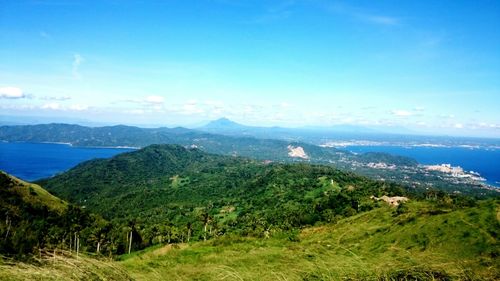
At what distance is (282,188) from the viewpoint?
412 ft

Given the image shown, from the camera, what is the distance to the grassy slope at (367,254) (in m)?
3.65

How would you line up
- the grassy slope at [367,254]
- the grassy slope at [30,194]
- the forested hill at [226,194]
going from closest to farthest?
the grassy slope at [367,254] < the grassy slope at [30,194] < the forested hill at [226,194]

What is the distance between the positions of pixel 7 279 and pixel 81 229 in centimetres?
6886

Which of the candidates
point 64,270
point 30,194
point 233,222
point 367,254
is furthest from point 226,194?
point 64,270

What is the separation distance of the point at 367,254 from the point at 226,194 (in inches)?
5444

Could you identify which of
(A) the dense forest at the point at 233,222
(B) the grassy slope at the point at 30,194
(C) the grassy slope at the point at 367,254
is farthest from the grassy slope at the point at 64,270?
(B) the grassy slope at the point at 30,194

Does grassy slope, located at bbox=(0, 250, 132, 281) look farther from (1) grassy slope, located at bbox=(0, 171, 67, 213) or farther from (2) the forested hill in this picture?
(1) grassy slope, located at bbox=(0, 171, 67, 213)

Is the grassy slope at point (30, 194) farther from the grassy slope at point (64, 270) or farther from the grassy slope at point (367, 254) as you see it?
the grassy slope at point (64, 270)

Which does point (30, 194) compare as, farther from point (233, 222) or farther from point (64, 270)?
point (64, 270)

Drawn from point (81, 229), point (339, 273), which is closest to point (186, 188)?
point (81, 229)

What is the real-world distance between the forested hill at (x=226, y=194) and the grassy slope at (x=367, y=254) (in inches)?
908

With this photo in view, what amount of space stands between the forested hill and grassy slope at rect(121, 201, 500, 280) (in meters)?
23.1

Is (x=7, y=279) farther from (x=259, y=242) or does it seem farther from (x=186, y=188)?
(x=186, y=188)

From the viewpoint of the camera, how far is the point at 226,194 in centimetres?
14175
